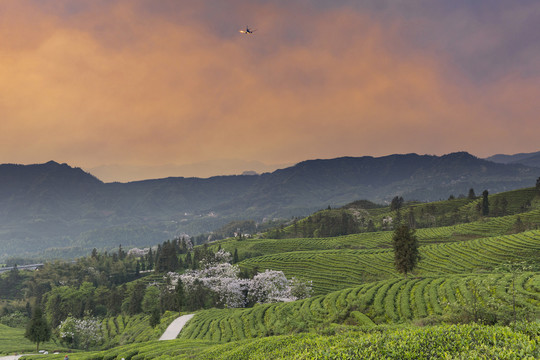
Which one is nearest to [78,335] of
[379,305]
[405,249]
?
[379,305]

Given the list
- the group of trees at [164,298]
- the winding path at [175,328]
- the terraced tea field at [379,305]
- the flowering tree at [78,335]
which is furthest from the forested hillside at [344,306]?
the winding path at [175,328]

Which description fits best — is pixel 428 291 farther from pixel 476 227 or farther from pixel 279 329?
pixel 476 227

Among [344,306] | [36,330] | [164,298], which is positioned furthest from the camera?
[164,298]

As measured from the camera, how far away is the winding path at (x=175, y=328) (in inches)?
2653

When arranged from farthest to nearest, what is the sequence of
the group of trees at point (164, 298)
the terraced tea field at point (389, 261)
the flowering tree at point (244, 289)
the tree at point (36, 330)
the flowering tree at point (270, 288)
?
the terraced tea field at point (389, 261) < the flowering tree at point (244, 289) < the flowering tree at point (270, 288) < the group of trees at point (164, 298) < the tree at point (36, 330)

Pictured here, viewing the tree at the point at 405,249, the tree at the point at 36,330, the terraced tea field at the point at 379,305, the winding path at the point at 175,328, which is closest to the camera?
the terraced tea field at the point at 379,305

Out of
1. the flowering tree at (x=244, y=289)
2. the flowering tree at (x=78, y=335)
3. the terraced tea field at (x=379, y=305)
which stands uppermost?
the terraced tea field at (x=379, y=305)

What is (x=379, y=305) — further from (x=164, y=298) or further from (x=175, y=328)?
(x=164, y=298)

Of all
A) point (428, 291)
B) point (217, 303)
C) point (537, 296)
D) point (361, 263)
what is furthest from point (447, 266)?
point (217, 303)

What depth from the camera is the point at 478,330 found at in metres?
13.7

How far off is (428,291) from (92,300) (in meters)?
171

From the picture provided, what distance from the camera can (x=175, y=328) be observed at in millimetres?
72062

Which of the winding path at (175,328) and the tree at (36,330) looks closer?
the winding path at (175,328)

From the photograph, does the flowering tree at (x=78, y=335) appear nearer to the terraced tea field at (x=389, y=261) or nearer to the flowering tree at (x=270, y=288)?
the flowering tree at (x=270, y=288)
